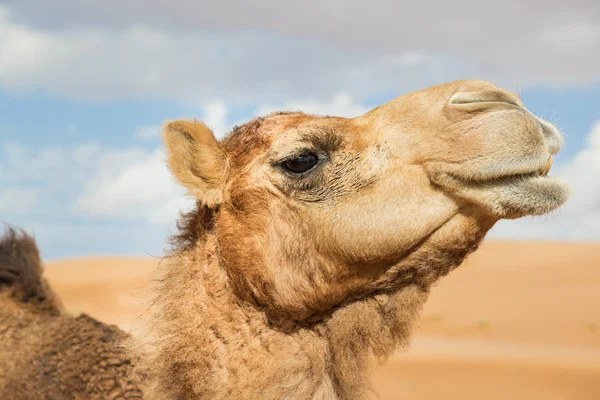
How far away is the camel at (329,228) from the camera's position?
3256 mm

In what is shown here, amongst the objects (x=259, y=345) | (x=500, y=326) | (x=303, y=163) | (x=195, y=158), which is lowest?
(x=259, y=345)

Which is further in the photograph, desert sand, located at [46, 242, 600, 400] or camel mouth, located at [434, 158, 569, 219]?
desert sand, located at [46, 242, 600, 400]

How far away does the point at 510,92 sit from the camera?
3.36 metres

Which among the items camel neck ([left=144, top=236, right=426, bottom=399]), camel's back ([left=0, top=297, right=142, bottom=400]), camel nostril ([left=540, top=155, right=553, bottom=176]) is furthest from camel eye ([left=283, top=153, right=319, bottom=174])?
camel's back ([left=0, top=297, right=142, bottom=400])

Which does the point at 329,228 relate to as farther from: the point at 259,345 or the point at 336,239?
the point at 259,345

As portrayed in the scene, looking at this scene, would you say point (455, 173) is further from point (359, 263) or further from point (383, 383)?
point (383, 383)

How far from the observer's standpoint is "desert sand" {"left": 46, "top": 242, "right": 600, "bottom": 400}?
546 inches

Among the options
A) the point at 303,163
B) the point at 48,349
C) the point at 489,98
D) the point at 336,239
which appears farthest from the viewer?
the point at 48,349

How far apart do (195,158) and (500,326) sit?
19094 millimetres

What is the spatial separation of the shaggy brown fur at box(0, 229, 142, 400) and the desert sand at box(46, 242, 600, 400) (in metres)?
0.29

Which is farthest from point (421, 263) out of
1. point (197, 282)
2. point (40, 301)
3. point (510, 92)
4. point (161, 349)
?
point (40, 301)

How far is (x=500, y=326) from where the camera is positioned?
21.4 m

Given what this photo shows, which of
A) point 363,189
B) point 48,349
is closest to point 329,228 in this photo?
point 363,189

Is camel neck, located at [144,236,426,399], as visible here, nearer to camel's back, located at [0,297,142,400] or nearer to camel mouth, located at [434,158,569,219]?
camel mouth, located at [434,158,569,219]
